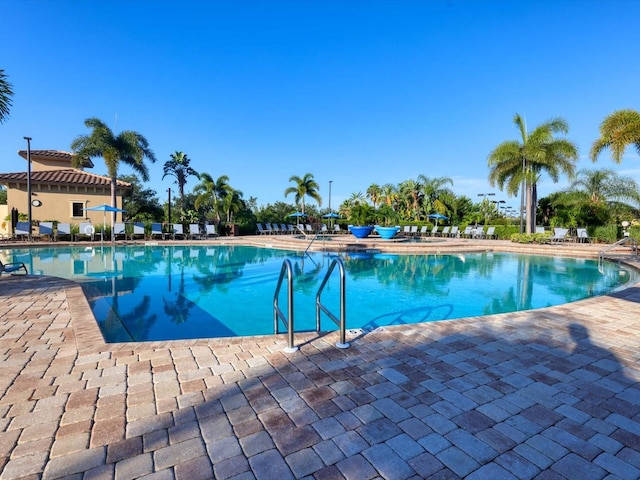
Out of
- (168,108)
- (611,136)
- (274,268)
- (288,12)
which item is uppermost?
(288,12)

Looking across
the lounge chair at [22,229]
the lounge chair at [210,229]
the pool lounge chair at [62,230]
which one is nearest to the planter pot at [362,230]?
the lounge chair at [210,229]

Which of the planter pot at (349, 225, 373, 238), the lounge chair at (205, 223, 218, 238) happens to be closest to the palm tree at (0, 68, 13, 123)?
the lounge chair at (205, 223, 218, 238)

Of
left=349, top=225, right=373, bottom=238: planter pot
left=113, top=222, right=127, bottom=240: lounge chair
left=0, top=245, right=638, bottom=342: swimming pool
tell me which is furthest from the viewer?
left=349, top=225, right=373, bottom=238: planter pot

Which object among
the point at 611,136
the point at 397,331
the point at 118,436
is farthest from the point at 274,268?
the point at 611,136

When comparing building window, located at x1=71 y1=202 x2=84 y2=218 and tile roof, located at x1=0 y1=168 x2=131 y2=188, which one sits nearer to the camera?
tile roof, located at x1=0 y1=168 x2=131 y2=188

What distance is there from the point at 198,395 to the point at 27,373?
5.17 feet

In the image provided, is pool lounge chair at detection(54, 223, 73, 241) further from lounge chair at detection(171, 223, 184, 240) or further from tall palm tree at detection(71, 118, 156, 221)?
lounge chair at detection(171, 223, 184, 240)

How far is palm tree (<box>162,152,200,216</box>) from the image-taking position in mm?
30000

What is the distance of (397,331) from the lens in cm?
383

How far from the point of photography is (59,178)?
2077cm

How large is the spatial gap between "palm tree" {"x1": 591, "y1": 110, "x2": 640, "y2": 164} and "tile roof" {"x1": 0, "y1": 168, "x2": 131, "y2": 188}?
25727mm

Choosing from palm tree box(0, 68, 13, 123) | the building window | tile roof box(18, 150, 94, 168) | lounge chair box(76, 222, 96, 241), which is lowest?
lounge chair box(76, 222, 96, 241)

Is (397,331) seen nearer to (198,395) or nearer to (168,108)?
(198,395)

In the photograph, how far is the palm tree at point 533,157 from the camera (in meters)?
19.4
